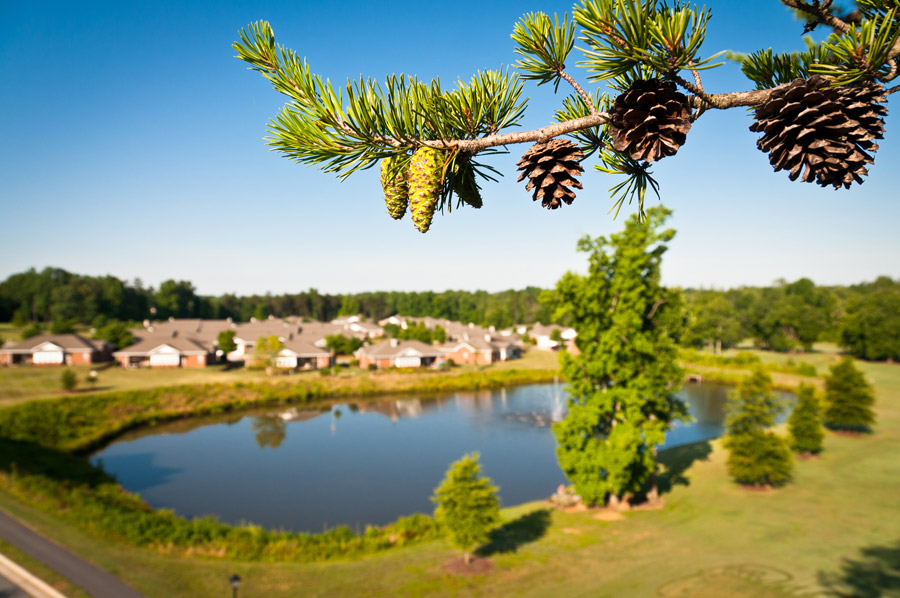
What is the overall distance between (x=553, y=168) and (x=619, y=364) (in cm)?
1915

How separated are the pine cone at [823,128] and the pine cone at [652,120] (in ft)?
0.71

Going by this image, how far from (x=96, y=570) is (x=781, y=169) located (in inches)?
707

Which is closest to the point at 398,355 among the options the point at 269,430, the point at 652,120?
the point at 269,430

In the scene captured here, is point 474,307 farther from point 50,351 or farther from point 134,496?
point 134,496

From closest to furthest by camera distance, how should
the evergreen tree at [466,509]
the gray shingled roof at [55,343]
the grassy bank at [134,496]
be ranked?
the evergreen tree at [466,509] → the grassy bank at [134,496] → the gray shingled roof at [55,343]

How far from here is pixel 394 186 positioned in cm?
177

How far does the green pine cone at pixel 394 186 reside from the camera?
1760mm

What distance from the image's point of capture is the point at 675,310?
20656 mm

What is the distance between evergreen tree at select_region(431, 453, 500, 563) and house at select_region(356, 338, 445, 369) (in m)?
42.7

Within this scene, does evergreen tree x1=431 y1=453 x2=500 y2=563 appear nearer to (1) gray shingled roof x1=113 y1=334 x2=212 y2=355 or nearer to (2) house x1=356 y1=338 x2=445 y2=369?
(2) house x1=356 y1=338 x2=445 y2=369

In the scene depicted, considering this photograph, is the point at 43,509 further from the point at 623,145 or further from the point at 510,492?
the point at 623,145

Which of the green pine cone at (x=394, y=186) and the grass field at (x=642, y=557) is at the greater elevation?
the green pine cone at (x=394, y=186)

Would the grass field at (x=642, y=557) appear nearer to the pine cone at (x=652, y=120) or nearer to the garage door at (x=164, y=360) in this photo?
the pine cone at (x=652, y=120)

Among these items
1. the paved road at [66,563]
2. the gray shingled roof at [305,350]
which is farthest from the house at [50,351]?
the paved road at [66,563]
